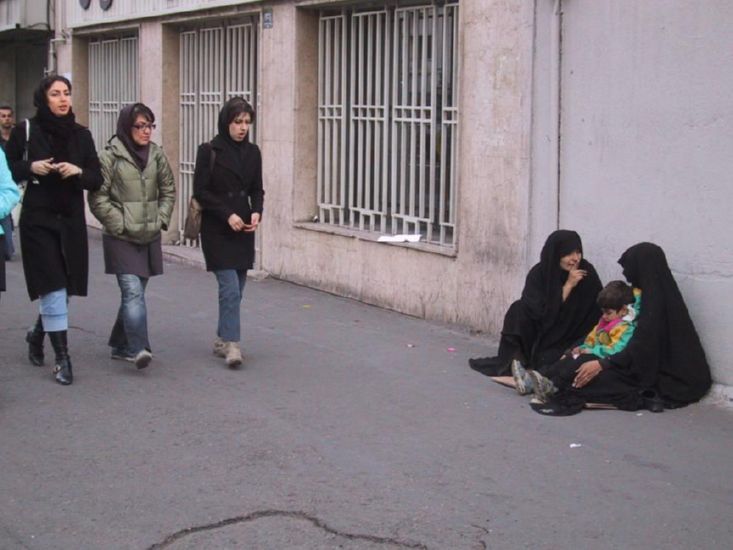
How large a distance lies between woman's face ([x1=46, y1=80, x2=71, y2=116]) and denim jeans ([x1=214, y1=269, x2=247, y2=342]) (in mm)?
1469

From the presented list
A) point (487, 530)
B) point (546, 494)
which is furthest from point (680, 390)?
point (487, 530)

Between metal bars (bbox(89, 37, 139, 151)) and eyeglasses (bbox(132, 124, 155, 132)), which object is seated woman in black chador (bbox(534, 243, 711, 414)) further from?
metal bars (bbox(89, 37, 139, 151))

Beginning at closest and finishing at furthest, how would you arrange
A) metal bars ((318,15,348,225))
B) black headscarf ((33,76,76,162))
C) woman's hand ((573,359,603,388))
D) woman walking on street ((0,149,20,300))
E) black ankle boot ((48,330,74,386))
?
woman walking on street ((0,149,20,300))
woman's hand ((573,359,603,388))
black headscarf ((33,76,76,162))
black ankle boot ((48,330,74,386))
metal bars ((318,15,348,225))

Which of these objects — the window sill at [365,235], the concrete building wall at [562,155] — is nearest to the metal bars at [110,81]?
the concrete building wall at [562,155]

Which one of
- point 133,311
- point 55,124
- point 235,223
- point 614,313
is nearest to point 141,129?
point 55,124

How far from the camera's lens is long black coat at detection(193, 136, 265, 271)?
8133 millimetres

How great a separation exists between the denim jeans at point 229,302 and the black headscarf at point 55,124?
4.23ft

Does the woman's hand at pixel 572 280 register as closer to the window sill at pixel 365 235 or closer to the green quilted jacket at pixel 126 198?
the window sill at pixel 365 235

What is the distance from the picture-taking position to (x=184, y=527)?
16.9ft

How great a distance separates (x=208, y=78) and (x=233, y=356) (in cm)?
700

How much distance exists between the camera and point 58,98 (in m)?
7.55

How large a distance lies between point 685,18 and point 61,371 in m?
4.40

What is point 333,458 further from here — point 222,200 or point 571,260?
point 222,200

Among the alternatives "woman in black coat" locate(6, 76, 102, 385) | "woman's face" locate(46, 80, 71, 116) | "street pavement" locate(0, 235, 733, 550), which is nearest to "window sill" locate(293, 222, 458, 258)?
"street pavement" locate(0, 235, 733, 550)
